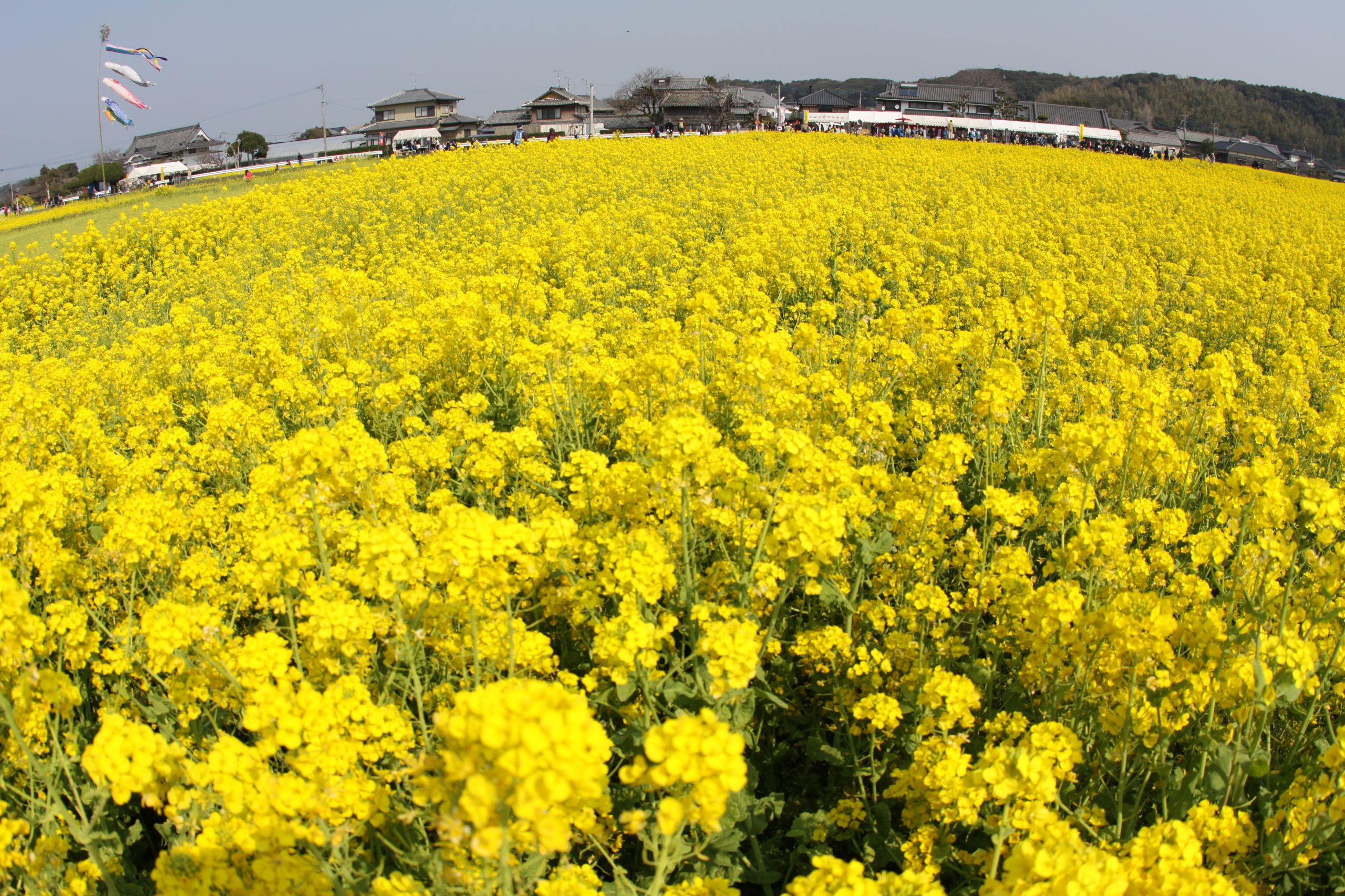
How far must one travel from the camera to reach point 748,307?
25.1 feet

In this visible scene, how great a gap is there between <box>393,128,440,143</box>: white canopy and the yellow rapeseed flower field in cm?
5526

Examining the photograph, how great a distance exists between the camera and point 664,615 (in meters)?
2.76

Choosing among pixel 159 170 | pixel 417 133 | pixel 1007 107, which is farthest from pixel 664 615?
pixel 1007 107

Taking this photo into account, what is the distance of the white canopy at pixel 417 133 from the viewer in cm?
5612

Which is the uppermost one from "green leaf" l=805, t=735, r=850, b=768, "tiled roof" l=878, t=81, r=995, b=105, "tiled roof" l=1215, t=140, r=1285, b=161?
"tiled roof" l=878, t=81, r=995, b=105

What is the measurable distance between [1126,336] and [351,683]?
9.19 meters

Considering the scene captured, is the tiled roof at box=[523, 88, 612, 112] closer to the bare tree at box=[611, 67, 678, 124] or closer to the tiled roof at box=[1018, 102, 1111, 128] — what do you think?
the bare tree at box=[611, 67, 678, 124]

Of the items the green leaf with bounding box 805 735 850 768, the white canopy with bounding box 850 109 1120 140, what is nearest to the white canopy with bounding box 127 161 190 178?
the white canopy with bounding box 850 109 1120 140

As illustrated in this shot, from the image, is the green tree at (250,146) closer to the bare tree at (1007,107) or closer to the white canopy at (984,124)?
the white canopy at (984,124)

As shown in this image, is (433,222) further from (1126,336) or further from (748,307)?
(1126,336)

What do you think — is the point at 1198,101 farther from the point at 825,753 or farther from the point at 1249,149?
the point at 825,753

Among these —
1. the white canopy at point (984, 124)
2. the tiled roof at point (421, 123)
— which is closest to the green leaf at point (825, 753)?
the white canopy at point (984, 124)

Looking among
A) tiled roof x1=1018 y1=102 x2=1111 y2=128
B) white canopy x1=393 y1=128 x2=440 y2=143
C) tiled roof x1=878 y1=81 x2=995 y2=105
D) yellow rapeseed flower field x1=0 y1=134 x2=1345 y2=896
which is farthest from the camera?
tiled roof x1=878 y1=81 x2=995 y2=105

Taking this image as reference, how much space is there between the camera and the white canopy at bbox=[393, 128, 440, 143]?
56125 mm
